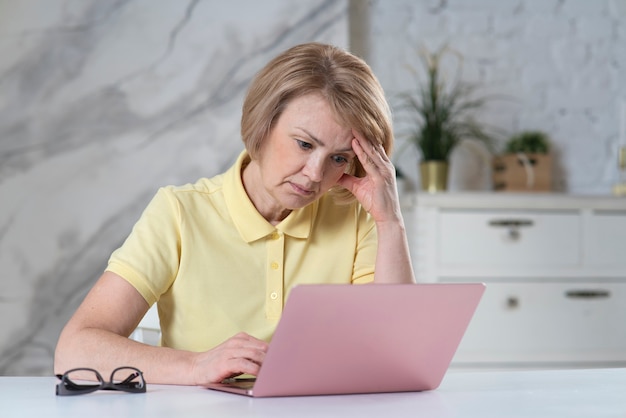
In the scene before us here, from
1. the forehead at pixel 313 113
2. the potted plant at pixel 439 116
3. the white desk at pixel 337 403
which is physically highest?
the potted plant at pixel 439 116

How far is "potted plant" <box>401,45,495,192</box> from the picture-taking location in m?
3.47

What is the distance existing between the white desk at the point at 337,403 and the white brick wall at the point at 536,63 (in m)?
2.51

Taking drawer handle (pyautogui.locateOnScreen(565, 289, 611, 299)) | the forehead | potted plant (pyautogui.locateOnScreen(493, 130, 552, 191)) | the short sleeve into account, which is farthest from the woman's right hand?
potted plant (pyautogui.locateOnScreen(493, 130, 552, 191))

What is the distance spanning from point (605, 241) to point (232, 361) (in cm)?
238

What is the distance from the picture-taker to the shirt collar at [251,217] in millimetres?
1750

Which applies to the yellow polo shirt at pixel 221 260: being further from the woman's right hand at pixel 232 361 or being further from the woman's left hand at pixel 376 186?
the woman's right hand at pixel 232 361

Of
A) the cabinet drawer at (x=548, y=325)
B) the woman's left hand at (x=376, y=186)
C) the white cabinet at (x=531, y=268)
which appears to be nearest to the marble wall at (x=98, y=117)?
the white cabinet at (x=531, y=268)

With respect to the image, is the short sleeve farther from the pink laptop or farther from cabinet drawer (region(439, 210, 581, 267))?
cabinet drawer (region(439, 210, 581, 267))

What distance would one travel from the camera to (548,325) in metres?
3.25

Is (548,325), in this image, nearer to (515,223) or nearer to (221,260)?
(515,223)

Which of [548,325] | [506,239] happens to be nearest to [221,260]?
[506,239]

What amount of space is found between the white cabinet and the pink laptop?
198cm

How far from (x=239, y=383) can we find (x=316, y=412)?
0.25m

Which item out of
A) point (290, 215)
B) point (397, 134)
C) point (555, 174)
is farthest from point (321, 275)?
point (555, 174)
